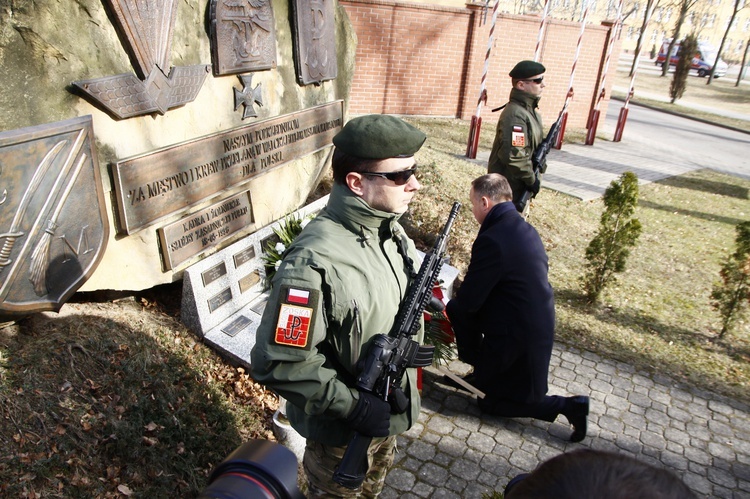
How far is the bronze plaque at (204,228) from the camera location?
414 cm

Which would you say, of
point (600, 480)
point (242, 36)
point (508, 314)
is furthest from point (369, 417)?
point (242, 36)

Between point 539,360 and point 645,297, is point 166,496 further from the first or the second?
point 645,297

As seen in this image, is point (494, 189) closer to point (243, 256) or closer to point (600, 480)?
point (243, 256)

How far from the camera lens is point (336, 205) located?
8.12 ft

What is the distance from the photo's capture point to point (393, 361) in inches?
95.0

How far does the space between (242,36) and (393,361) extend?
339 cm

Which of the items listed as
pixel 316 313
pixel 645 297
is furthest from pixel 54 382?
pixel 645 297

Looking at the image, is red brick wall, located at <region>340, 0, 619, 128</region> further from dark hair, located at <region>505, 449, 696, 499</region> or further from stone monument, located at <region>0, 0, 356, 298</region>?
dark hair, located at <region>505, 449, 696, 499</region>

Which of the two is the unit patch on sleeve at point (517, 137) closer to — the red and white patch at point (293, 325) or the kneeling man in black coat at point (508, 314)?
the kneeling man in black coat at point (508, 314)

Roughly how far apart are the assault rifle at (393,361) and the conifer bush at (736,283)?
170 inches

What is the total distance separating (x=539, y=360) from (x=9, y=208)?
3.42m

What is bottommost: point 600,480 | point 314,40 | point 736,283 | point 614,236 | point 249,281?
point 736,283

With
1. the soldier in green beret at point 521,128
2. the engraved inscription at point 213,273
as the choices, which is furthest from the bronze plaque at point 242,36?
the soldier in green beret at point 521,128

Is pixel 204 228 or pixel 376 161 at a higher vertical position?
pixel 376 161
